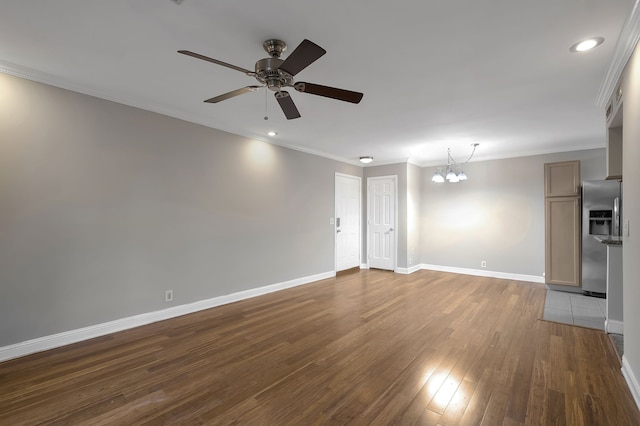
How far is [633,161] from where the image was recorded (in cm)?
204

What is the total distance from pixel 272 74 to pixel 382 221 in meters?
5.02

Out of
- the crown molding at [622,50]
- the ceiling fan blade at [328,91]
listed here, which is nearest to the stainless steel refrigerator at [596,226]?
the crown molding at [622,50]

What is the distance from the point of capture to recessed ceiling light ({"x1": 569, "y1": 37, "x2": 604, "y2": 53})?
6.67 feet


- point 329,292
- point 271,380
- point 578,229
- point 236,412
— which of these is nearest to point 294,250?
point 329,292

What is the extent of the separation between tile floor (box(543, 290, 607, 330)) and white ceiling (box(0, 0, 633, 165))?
97.4 inches

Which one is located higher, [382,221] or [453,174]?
[453,174]

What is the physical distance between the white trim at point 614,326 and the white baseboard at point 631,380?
1.03 m

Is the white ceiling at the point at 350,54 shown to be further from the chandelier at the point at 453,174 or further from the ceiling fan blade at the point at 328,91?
the chandelier at the point at 453,174

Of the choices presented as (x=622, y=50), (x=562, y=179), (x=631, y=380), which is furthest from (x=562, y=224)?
(x=622, y=50)

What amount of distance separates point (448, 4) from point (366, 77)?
952 mm

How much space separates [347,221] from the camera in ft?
21.1

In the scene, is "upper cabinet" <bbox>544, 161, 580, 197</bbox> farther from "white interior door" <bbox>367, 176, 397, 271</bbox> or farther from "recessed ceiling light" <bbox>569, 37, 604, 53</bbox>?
"recessed ceiling light" <bbox>569, 37, 604, 53</bbox>

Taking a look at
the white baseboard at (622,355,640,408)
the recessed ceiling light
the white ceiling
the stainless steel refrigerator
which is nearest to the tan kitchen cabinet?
the stainless steel refrigerator

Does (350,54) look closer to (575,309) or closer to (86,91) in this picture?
(86,91)
